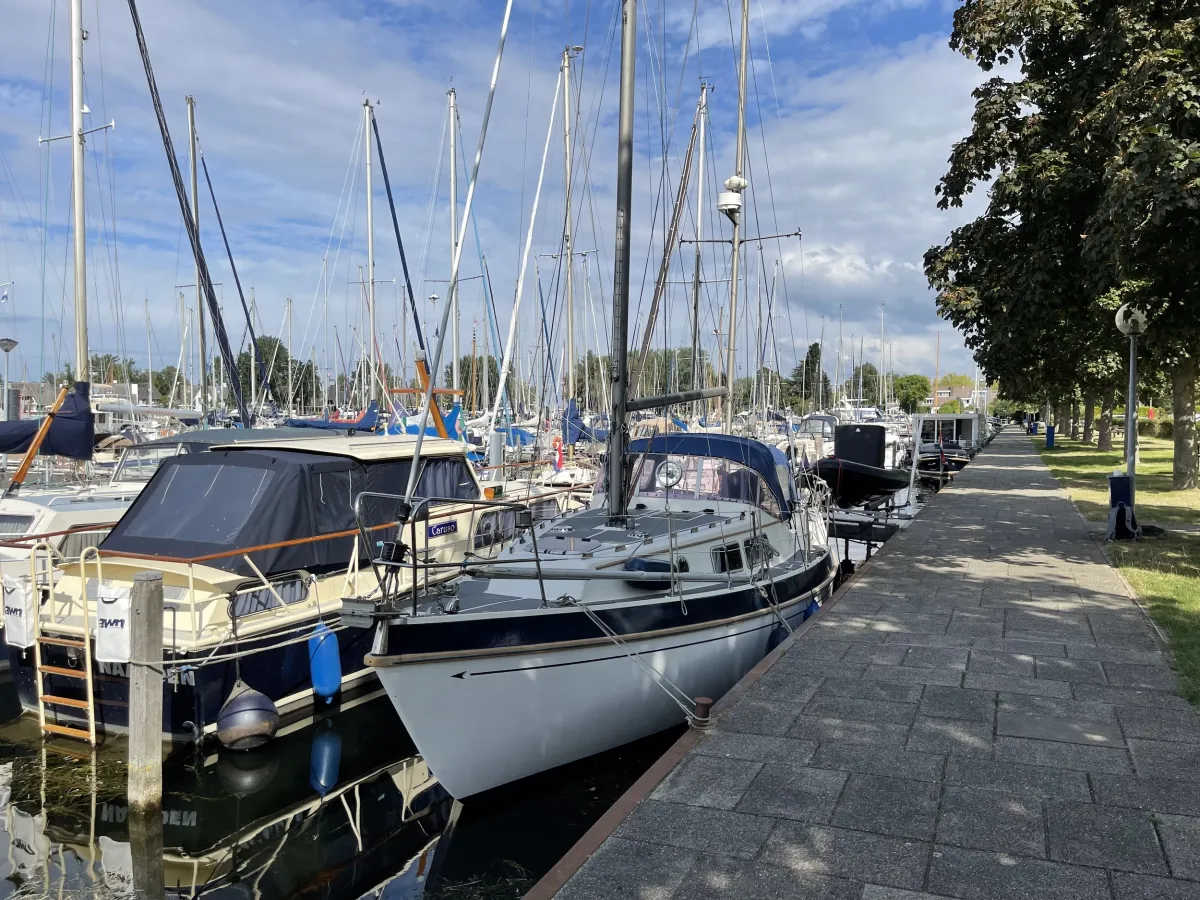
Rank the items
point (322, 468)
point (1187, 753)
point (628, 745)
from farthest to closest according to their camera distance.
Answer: point (322, 468), point (628, 745), point (1187, 753)

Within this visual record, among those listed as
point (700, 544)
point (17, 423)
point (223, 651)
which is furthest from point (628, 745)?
point (17, 423)

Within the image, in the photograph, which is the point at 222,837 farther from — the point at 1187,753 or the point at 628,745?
the point at 1187,753

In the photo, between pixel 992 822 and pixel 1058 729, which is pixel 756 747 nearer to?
pixel 992 822

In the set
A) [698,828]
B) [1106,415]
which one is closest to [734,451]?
[698,828]

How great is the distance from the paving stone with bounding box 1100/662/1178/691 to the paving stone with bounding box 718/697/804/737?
8.45ft

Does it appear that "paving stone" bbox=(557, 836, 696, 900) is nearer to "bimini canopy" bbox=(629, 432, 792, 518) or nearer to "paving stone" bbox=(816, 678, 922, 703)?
"paving stone" bbox=(816, 678, 922, 703)

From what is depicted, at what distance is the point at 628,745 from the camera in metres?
7.70

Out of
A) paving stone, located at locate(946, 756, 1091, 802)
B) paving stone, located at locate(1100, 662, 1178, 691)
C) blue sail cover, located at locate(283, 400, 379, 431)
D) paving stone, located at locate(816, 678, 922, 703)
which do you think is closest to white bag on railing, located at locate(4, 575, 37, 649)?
paving stone, located at locate(816, 678, 922, 703)

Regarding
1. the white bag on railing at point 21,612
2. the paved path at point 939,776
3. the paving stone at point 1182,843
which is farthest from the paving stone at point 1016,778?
the white bag on railing at point 21,612

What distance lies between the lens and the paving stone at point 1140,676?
659 cm

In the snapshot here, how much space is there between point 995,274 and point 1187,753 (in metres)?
16.8

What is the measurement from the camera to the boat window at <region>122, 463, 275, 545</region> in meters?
9.11

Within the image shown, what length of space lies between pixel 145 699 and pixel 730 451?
6504 millimetres

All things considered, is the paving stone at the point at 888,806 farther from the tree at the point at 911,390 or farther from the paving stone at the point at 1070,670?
the tree at the point at 911,390
